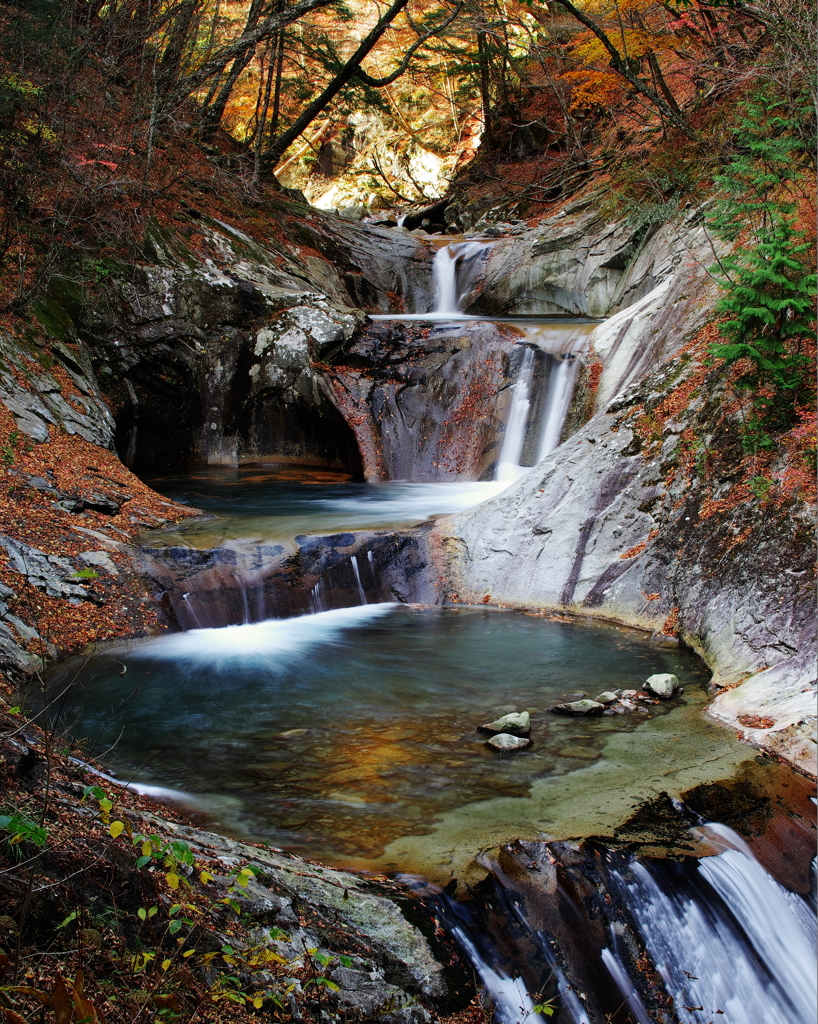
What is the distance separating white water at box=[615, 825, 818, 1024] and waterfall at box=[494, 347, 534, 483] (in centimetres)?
865

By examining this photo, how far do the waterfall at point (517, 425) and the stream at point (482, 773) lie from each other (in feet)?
13.2

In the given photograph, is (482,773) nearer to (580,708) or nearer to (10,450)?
(580,708)

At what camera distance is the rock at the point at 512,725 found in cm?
504

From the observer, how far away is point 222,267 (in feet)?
47.0

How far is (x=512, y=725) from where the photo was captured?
5.07 meters

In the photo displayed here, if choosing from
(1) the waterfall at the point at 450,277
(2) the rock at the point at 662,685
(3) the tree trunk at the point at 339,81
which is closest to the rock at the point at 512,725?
(2) the rock at the point at 662,685

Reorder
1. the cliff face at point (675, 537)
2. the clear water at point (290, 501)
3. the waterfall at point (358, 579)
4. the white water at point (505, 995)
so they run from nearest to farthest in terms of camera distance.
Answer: the white water at point (505, 995) < the cliff face at point (675, 537) < the waterfall at point (358, 579) < the clear water at point (290, 501)

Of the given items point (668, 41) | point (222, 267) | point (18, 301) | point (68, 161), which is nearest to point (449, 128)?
point (668, 41)

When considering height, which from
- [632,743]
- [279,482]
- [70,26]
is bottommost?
[632,743]

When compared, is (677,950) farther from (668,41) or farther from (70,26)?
(668,41)

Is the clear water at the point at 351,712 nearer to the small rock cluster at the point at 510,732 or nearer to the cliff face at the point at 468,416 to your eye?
the small rock cluster at the point at 510,732

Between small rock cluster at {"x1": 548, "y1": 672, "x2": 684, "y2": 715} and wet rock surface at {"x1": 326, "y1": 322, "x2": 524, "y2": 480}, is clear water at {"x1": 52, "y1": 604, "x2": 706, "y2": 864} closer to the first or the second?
small rock cluster at {"x1": 548, "y1": 672, "x2": 684, "y2": 715}

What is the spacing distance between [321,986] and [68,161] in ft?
41.8

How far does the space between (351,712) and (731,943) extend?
9.70ft
